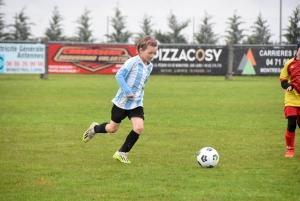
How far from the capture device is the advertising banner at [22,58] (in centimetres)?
2783

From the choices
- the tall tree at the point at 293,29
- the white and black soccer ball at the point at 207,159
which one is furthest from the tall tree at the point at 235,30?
the white and black soccer ball at the point at 207,159

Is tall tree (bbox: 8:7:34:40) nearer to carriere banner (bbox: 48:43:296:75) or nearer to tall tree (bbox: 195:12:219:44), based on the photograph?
carriere banner (bbox: 48:43:296:75)

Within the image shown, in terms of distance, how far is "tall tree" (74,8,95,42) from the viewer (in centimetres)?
4050

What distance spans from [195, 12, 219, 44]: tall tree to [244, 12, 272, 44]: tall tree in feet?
7.17

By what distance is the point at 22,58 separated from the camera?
28125mm

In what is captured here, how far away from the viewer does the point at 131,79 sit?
322 inches

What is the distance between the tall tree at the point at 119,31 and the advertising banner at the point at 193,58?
9.44 m

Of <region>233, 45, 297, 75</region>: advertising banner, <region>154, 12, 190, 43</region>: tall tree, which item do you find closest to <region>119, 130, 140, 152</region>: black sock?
<region>233, 45, 297, 75</region>: advertising banner

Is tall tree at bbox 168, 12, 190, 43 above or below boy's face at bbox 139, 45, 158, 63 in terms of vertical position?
above

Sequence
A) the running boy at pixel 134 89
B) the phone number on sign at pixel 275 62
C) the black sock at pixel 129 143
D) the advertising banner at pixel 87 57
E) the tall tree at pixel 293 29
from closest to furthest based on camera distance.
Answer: the running boy at pixel 134 89
the black sock at pixel 129 143
the advertising banner at pixel 87 57
the phone number on sign at pixel 275 62
the tall tree at pixel 293 29

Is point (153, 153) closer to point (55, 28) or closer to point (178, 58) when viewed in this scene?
point (178, 58)

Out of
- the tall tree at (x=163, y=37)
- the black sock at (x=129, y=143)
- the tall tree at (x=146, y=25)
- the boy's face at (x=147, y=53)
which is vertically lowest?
the black sock at (x=129, y=143)

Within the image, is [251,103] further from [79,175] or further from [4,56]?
[4,56]

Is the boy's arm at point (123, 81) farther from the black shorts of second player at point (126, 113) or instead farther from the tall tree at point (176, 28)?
the tall tree at point (176, 28)
